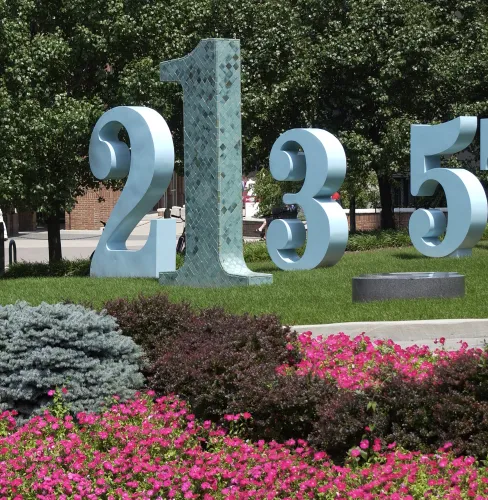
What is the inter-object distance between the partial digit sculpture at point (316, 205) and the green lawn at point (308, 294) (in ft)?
1.50

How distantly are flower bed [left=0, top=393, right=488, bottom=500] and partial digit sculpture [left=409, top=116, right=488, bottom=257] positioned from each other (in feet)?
48.4

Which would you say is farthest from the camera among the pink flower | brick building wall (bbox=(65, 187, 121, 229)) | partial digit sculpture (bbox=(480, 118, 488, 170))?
brick building wall (bbox=(65, 187, 121, 229))

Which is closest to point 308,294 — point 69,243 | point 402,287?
point 402,287

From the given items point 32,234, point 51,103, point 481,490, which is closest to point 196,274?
point 51,103

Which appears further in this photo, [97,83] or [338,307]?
[97,83]

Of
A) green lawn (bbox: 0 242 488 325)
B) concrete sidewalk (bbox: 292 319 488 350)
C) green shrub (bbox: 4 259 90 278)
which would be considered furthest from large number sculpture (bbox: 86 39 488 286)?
concrete sidewalk (bbox: 292 319 488 350)

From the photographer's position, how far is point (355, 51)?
31.1 m

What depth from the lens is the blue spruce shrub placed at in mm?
8758

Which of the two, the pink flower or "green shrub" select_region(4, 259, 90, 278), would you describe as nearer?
the pink flower

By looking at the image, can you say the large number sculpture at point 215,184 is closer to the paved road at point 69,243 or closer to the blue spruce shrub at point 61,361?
the blue spruce shrub at point 61,361

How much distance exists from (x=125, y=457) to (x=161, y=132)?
1230 cm

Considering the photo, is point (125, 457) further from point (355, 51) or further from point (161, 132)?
point (355, 51)

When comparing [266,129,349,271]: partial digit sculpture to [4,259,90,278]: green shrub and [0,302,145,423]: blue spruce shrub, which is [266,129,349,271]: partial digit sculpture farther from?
[0,302,145,423]: blue spruce shrub

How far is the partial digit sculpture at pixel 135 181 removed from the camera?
19.1 metres
